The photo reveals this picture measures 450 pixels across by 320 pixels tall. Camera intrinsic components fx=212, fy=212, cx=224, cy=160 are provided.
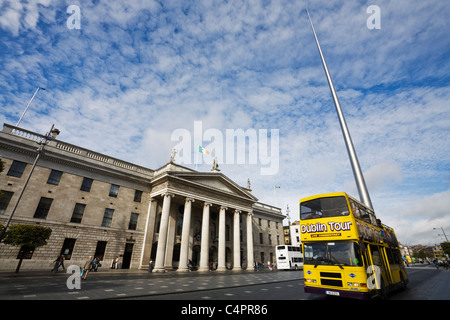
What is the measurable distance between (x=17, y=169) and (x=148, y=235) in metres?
14.8

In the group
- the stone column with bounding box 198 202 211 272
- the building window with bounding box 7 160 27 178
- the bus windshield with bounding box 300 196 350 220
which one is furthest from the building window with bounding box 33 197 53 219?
the bus windshield with bounding box 300 196 350 220

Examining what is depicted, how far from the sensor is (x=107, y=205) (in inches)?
992

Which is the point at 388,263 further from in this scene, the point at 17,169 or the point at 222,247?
the point at 17,169

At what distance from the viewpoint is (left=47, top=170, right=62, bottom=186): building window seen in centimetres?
2217

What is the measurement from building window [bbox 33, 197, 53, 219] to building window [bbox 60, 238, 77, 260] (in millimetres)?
3256

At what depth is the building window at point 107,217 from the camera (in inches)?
970

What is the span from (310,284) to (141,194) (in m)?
24.3

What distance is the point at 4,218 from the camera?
1888 cm

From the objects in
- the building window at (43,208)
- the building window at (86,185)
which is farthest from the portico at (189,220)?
the building window at (43,208)

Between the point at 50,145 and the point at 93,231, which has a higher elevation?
the point at 50,145

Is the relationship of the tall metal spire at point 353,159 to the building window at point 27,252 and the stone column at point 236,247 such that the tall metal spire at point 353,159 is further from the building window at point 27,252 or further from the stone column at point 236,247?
the building window at point 27,252
